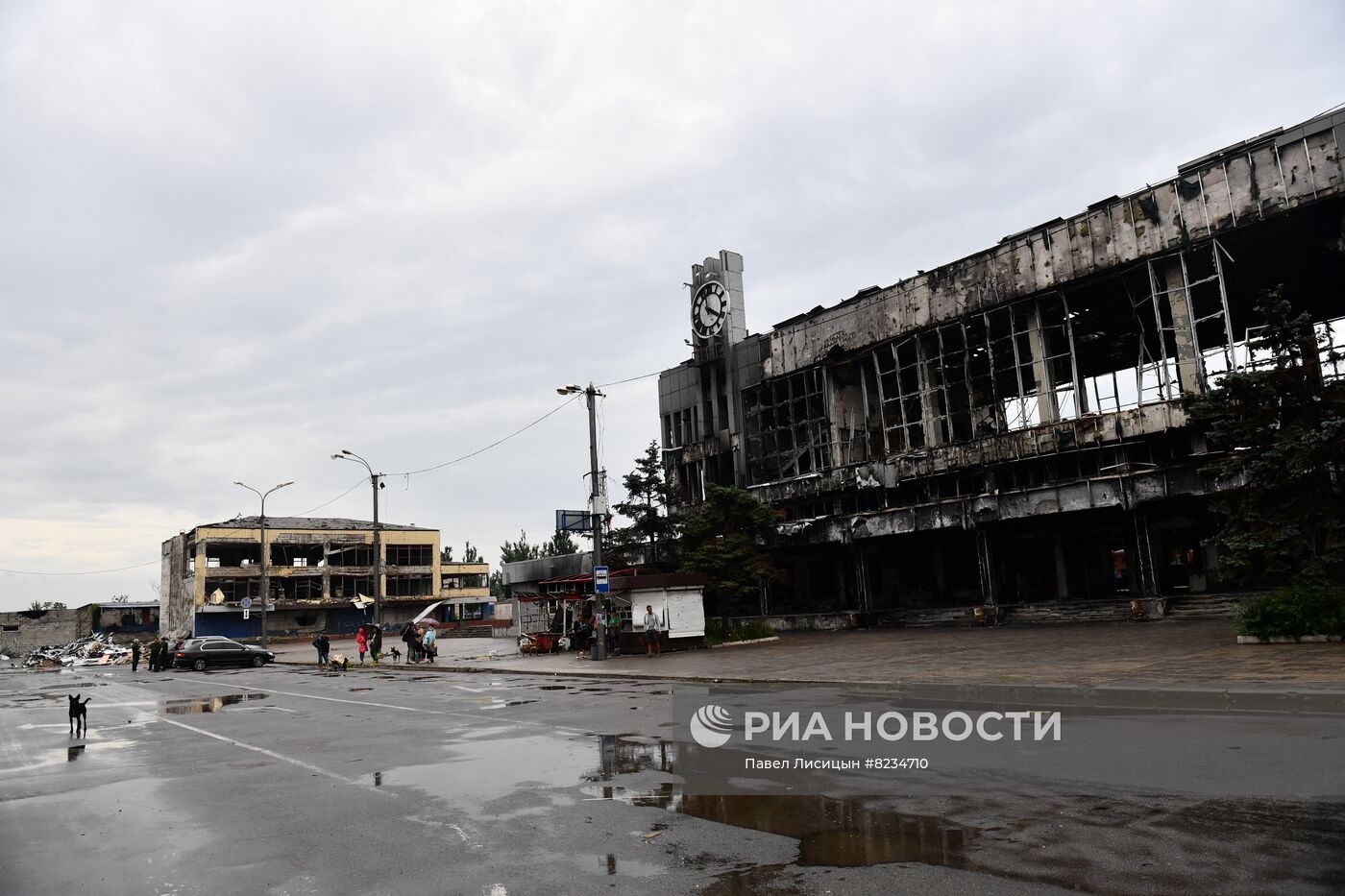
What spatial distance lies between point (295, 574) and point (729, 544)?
60.3 meters

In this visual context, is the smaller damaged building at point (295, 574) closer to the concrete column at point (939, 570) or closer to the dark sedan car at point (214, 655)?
the dark sedan car at point (214, 655)

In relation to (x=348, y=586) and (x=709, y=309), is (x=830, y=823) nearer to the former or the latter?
(x=709, y=309)

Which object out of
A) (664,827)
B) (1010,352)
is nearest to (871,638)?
(1010,352)

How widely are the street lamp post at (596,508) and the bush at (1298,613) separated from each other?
19.8m

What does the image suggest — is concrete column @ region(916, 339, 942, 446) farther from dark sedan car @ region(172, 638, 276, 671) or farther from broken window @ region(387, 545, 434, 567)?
broken window @ region(387, 545, 434, 567)

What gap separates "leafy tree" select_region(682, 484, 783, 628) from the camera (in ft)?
126

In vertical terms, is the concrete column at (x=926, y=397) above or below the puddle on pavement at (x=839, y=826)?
above

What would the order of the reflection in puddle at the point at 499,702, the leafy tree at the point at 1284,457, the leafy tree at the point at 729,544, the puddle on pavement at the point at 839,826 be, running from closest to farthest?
the puddle on pavement at the point at 839,826 < the reflection in puddle at the point at 499,702 < the leafy tree at the point at 1284,457 < the leafy tree at the point at 729,544

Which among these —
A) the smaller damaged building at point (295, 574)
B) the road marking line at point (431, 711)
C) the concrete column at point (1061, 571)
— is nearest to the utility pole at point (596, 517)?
the road marking line at point (431, 711)

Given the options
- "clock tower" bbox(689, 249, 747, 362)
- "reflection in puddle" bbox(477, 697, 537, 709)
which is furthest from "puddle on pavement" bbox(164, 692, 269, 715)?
"clock tower" bbox(689, 249, 747, 362)

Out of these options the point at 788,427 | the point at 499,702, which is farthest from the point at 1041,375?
the point at 499,702

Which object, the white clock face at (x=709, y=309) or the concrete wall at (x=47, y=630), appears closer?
the white clock face at (x=709, y=309)

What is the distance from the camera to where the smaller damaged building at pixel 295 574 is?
81.3 m

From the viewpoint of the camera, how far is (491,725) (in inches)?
575
